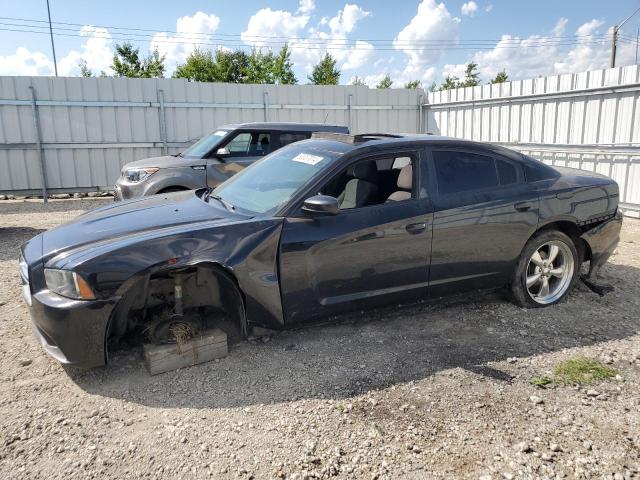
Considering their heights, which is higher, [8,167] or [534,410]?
[8,167]

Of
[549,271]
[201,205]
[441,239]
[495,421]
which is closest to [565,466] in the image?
[495,421]

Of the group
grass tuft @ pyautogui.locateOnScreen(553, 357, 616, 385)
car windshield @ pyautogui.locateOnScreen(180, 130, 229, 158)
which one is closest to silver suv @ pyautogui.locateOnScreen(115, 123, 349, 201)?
car windshield @ pyautogui.locateOnScreen(180, 130, 229, 158)

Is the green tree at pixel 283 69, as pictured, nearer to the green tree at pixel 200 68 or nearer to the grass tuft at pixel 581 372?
the green tree at pixel 200 68

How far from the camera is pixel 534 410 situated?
3.17 meters

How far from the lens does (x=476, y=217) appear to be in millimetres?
4320

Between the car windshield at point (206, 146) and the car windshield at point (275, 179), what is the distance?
148 inches

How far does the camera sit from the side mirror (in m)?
3.66

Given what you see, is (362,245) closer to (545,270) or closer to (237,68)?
(545,270)

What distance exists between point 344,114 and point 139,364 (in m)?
11.8

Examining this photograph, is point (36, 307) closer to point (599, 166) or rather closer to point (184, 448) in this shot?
point (184, 448)

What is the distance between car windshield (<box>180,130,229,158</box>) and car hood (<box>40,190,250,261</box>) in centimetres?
401

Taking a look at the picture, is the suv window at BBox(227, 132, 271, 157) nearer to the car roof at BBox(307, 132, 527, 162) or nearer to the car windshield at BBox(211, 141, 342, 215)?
the car windshield at BBox(211, 141, 342, 215)

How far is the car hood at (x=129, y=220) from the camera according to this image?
3504 mm

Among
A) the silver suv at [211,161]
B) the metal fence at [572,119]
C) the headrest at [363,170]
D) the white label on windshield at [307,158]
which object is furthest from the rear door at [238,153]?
the metal fence at [572,119]
